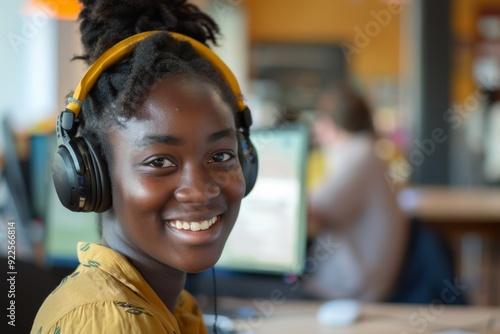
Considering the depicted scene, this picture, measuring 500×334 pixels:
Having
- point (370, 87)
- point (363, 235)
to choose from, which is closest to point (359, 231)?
point (363, 235)

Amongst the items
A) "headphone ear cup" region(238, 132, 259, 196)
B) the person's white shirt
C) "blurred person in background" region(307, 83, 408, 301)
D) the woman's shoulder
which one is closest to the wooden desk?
"blurred person in background" region(307, 83, 408, 301)

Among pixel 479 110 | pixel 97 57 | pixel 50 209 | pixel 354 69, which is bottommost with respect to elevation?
pixel 50 209

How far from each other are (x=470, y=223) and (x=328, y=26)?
5.56 meters

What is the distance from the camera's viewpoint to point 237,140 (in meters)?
0.93

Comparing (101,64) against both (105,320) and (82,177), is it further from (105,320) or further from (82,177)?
(105,320)

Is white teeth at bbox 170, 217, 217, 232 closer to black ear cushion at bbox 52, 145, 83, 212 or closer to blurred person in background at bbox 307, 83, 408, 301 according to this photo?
black ear cushion at bbox 52, 145, 83, 212

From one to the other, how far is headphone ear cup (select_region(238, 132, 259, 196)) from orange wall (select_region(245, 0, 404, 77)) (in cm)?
846

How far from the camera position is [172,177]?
81cm

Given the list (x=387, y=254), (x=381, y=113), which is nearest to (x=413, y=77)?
(x=387, y=254)

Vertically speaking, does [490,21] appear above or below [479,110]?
above

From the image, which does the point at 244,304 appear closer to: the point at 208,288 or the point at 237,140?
the point at 208,288

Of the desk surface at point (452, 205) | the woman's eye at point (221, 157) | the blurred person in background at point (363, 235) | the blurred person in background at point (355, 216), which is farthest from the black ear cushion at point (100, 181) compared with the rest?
the desk surface at point (452, 205)

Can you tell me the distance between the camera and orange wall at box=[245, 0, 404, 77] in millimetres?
9273

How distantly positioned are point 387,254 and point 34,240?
3.96 ft
